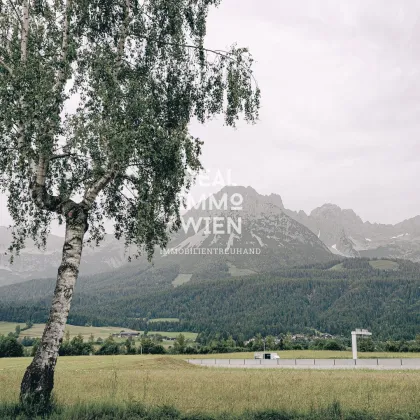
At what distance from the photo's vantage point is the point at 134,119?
57.0 ft

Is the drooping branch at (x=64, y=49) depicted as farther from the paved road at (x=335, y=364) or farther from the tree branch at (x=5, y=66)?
the paved road at (x=335, y=364)

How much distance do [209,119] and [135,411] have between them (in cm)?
1251

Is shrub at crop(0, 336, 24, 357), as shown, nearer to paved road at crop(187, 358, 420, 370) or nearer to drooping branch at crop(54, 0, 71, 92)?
paved road at crop(187, 358, 420, 370)

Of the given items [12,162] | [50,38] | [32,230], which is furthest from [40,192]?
[50,38]

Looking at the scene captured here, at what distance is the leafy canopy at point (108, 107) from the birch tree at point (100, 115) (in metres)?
0.05

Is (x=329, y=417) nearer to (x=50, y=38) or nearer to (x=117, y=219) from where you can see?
(x=117, y=219)

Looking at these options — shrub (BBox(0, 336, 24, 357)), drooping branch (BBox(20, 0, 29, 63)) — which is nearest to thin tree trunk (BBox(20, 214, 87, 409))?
drooping branch (BBox(20, 0, 29, 63))

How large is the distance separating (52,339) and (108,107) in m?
8.26

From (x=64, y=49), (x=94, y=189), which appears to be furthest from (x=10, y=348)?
(x=64, y=49)

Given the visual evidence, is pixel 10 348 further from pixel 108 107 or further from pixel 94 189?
pixel 108 107

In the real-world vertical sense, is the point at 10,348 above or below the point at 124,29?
below

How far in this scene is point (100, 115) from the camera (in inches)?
680

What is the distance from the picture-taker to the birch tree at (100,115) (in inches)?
650

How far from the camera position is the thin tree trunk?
15.0 meters
